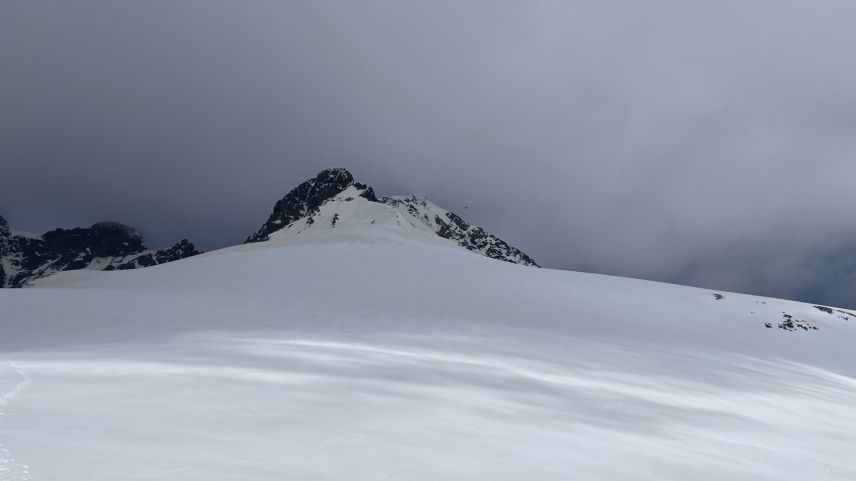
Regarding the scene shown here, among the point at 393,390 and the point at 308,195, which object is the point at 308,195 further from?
the point at 393,390

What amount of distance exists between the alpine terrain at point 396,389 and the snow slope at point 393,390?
0.05 m

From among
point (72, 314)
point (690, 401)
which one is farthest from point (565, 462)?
point (72, 314)

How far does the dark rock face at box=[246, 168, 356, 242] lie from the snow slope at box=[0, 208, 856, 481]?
15585cm

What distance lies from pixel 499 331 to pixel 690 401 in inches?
418

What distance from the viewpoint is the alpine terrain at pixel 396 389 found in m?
5.30

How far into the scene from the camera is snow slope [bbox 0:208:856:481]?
5.29 metres

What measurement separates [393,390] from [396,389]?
0.13 meters

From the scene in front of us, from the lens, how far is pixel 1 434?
15.9 feet

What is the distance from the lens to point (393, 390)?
30.5 feet

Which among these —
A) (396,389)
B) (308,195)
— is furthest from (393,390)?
(308,195)

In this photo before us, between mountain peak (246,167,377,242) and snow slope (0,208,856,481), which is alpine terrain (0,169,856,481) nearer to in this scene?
snow slope (0,208,856,481)

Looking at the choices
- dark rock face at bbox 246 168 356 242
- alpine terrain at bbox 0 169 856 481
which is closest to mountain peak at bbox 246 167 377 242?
dark rock face at bbox 246 168 356 242

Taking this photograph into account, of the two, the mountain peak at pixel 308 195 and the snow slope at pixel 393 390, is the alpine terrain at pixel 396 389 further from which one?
the mountain peak at pixel 308 195

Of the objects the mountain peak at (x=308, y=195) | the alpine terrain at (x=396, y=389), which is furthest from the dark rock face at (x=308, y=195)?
the alpine terrain at (x=396, y=389)
